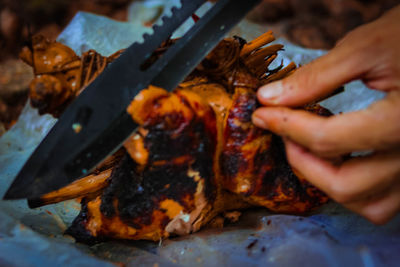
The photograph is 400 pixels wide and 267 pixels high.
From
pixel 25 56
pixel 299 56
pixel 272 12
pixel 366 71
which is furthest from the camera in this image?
pixel 272 12

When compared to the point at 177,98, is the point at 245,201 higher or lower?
lower

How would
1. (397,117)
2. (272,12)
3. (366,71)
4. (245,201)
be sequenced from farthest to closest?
(272,12) < (245,201) < (366,71) < (397,117)

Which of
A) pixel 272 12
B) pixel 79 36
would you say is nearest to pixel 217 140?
pixel 79 36

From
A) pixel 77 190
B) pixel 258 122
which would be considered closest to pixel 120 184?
pixel 77 190

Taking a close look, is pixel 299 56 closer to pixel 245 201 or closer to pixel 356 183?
pixel 245 201

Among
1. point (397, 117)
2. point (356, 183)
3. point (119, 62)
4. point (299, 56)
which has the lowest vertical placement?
point (299, 56)

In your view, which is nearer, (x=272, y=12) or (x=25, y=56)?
(x=25, y=56)

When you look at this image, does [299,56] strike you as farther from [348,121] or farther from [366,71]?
[348,121]
